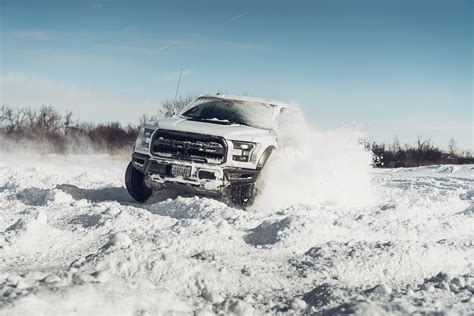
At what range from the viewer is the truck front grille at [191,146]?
23.9ft

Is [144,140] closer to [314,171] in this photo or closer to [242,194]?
[242,194]

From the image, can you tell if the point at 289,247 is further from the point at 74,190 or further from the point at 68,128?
the point at 68,128

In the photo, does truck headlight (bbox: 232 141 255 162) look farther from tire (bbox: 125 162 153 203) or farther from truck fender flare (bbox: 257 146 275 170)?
tire (bbox: 125 162 153 203)

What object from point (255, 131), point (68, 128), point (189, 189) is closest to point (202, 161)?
point (189, 189)

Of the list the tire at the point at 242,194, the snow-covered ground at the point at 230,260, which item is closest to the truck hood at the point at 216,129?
the tire at the point at 242,194

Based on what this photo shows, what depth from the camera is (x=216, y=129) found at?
7434 millimetres

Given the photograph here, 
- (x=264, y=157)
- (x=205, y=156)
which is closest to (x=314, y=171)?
(x=264, y=157)

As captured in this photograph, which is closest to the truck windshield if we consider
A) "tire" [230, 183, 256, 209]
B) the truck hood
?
the truck hood

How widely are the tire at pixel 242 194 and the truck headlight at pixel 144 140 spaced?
145 cm

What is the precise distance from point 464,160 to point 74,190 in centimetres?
2935

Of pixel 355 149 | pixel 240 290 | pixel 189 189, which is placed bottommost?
pixel 240 290

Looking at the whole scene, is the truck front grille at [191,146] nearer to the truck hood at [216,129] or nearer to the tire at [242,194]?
the truck hood at [216,129]

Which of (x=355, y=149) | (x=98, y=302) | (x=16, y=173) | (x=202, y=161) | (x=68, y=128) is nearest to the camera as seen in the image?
(x=98, y=302)

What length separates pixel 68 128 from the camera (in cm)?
4394
